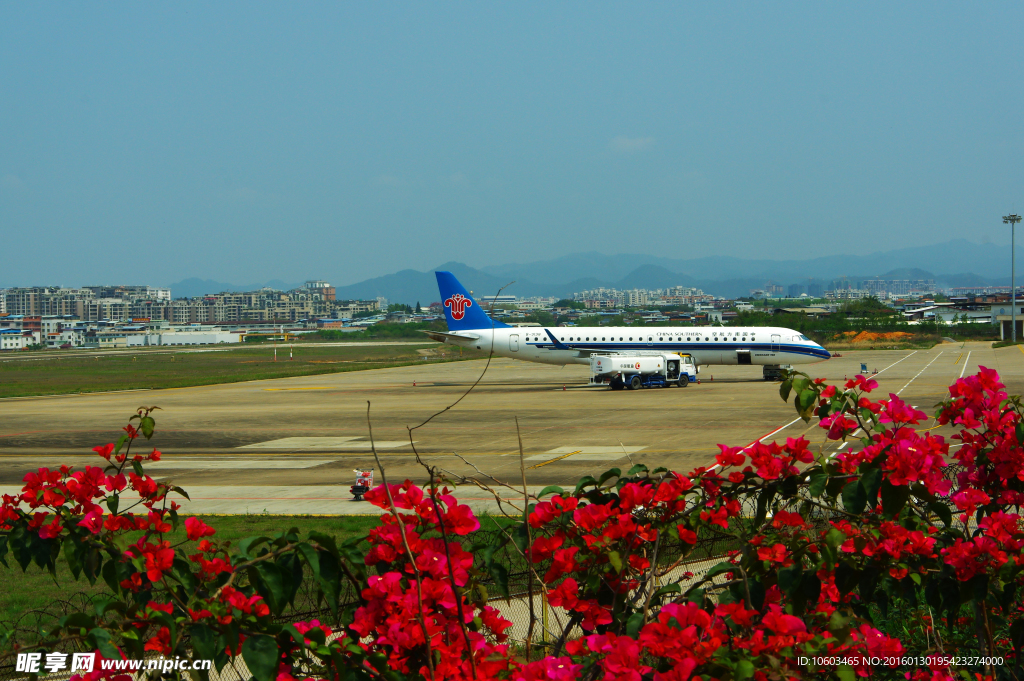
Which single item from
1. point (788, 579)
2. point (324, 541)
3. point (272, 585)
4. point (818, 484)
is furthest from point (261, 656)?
point (818, 484)

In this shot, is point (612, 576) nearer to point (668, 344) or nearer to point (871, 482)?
point (871, 482)

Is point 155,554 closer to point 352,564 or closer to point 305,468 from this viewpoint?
point 352,564

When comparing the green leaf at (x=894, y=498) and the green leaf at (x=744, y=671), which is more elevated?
the green leaf at (x=894, y=498)

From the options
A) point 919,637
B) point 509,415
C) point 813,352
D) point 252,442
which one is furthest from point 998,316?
point 919,637

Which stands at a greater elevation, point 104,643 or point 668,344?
point 104,643

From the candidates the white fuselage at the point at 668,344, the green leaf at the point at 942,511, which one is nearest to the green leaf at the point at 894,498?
the green leaf at the point at 942,511

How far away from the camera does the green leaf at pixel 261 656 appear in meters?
3.96

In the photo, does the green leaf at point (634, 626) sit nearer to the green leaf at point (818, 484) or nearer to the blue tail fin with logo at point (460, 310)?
the green leaf at point (818, 484)

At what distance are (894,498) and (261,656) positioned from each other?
3.43 m

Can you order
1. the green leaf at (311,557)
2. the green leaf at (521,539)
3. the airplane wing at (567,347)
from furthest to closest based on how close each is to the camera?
the airplane wing at (567,347), the green leaf at (521,539), the green leaf at (311,557)

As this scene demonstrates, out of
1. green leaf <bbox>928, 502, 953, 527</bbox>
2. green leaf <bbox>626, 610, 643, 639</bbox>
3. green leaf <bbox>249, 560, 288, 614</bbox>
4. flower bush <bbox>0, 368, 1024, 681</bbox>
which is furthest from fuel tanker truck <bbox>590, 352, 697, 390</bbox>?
green leaf <bbox>249, 560, 288, 614</bbox>

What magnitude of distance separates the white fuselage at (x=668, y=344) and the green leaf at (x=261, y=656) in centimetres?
5232

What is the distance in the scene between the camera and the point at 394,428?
1384 inches

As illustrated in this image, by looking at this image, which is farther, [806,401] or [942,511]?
[806,401]
